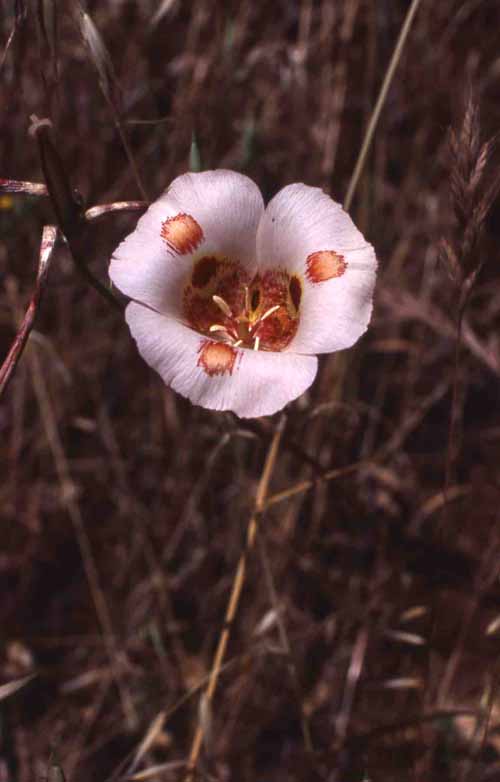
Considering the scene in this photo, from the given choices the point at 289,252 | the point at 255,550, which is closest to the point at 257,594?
the point at 255,550

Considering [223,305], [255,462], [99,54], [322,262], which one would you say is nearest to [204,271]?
[223,305]

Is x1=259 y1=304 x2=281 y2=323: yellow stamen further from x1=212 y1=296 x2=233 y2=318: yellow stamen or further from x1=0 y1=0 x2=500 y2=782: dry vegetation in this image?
x1=0 y1=0 x2=500 y2=782: dry vegetation

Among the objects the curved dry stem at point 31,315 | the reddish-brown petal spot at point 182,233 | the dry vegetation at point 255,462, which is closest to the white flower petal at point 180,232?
the reddish-brown petal spot at point 182,233

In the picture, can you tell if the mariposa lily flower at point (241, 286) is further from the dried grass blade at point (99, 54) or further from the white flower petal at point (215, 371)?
the dried grass blade at point (99, 54)

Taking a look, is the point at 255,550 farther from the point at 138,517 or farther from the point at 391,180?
the point at 391,180

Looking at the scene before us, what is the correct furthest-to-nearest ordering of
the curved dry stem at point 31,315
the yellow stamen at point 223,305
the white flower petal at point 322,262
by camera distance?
the yellow stamen at point 223,305 < the white flower petal at point 322,262 < the curved dry stem at point 31,315

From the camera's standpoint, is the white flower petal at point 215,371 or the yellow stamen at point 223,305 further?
the yellow stamen at point 223,305
